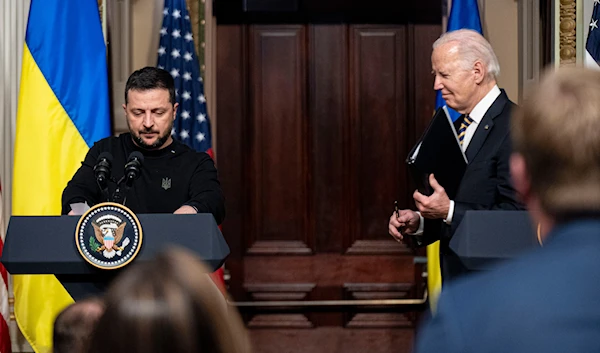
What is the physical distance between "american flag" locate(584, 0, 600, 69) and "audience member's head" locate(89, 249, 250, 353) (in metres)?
4.44

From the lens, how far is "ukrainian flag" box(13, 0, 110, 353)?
505 centimetres

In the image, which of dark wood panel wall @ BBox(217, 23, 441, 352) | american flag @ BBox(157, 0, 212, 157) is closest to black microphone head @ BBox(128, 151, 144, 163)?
american flag @ BBox(157, 0, 212, 157)

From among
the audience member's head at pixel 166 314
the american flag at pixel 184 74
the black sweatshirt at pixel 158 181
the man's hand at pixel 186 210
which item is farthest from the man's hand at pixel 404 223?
the audience member's head at pixel 166 314

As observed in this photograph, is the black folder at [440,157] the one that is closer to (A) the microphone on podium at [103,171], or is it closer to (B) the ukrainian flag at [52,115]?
(A) the microphone on podium at [103,171]

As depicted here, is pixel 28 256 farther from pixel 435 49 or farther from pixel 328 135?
pixel 328 135

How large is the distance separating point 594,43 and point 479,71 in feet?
5.70

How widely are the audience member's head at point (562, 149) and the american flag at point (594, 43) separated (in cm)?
412

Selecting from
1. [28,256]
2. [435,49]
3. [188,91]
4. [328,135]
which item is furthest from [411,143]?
[28,256]

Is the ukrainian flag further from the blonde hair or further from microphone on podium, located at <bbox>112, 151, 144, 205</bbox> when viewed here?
the blonde hair

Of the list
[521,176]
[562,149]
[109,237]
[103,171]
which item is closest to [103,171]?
[103,171]

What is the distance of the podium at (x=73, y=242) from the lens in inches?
131

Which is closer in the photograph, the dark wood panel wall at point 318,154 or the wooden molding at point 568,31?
the wooden molding at point 568,31

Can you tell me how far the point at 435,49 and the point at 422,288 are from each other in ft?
9.47

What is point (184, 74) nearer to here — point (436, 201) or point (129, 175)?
point (129, 175)
